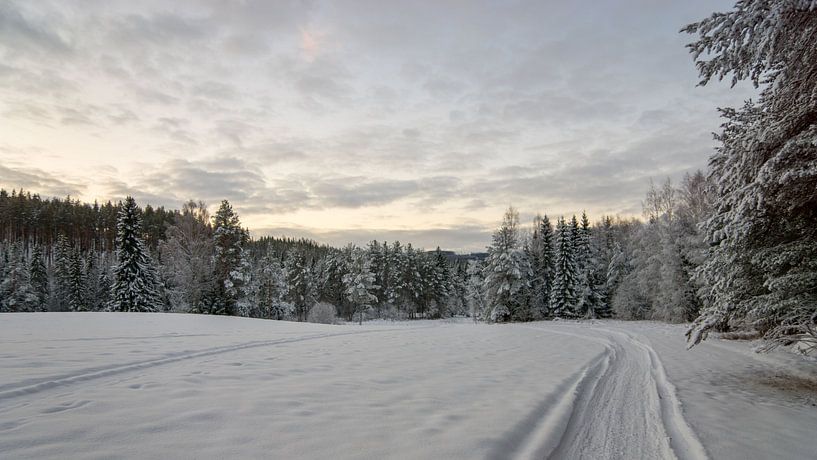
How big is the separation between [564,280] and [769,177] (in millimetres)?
38735

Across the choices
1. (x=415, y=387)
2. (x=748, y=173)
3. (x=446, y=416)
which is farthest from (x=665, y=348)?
(x=446, y=416)

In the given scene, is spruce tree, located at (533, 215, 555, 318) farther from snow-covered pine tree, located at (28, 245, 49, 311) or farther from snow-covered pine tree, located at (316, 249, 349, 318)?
snow-covered pine tree, located at (28, 245, 49, 311)

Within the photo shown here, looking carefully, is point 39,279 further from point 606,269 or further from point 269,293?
point 606,269

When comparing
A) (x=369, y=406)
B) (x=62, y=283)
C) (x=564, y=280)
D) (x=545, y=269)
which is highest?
(x=545, y=269)

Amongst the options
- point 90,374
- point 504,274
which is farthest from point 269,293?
point 90,374

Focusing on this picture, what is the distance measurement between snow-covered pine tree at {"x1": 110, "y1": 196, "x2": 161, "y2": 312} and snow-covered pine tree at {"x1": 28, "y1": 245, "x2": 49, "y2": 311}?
27880 mm

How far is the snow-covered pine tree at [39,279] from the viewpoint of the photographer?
171 feet

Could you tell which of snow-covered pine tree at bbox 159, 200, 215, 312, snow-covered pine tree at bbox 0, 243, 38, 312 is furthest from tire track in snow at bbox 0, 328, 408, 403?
snow-covered pine tree at bbox 0, 243, 38, 312

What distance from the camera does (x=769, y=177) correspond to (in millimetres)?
7172

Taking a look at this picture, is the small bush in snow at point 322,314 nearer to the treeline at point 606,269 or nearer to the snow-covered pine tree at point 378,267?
the snow-covered pine tree at point 378,267

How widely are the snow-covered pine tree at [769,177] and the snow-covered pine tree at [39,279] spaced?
6901 cm

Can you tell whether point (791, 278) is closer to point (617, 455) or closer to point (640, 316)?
point (617, 455)

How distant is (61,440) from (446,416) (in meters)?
4.04

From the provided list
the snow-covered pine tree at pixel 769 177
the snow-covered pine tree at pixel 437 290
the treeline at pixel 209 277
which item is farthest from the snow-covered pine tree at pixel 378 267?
the snow-covered pine tree at pixel 769 177
